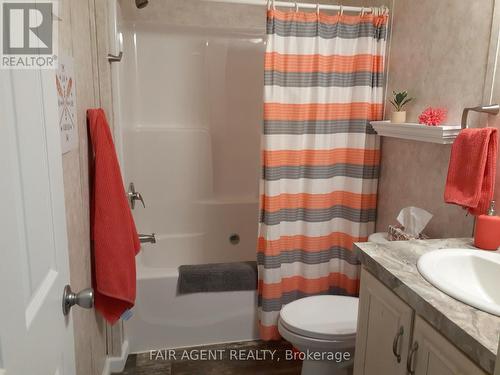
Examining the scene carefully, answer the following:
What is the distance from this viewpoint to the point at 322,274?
7.37ft

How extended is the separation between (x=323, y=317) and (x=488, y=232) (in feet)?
2.61

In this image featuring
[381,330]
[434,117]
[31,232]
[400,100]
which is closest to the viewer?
[31,232]

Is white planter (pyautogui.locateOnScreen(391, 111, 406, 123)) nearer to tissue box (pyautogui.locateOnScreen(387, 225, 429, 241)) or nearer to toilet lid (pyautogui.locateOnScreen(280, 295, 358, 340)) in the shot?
tissue box (pyautogui.locateOnScreen(387, 225, 429, 241))

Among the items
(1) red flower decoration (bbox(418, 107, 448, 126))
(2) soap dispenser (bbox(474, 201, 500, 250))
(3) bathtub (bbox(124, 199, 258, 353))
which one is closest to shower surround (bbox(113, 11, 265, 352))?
(3) bathtub (bbox(124, 199, 258, 353))

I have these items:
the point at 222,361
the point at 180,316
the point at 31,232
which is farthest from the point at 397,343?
the point at 180,316

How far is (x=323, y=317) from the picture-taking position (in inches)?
70.1

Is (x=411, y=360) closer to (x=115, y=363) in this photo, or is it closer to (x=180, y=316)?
(x=180, y=316)

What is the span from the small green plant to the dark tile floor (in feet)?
4.83

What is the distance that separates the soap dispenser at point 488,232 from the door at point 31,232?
130 centimetres

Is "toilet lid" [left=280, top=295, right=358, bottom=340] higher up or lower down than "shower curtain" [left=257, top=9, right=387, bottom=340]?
lower down

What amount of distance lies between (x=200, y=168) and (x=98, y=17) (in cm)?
136

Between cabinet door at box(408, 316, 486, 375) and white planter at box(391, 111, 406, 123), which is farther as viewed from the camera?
white planter at box(391, 111, 406, 123)

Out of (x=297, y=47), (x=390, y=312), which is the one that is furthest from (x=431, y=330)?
(x=297, y=47)

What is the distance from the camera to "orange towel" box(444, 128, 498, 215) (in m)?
1.38
